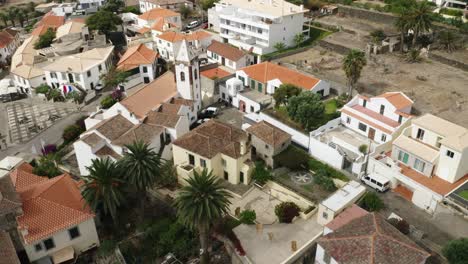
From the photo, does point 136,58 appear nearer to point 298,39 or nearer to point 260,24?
point 260,24

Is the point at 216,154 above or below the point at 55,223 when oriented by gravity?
above

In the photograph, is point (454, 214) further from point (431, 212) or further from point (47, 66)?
point (47, 66)

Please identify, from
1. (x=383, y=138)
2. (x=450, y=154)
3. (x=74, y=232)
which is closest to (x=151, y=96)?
(x=74, y=232)

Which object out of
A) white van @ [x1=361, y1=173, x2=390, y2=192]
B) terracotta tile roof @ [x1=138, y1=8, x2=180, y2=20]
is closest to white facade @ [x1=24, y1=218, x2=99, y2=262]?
white van @ [x1=361, y1=173, x2=390, y2=192]

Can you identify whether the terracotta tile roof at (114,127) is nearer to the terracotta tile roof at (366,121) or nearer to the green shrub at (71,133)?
the green shrub at (71,133)

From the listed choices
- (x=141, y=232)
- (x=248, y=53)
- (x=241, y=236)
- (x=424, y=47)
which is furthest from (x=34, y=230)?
(x=424, y=47)
